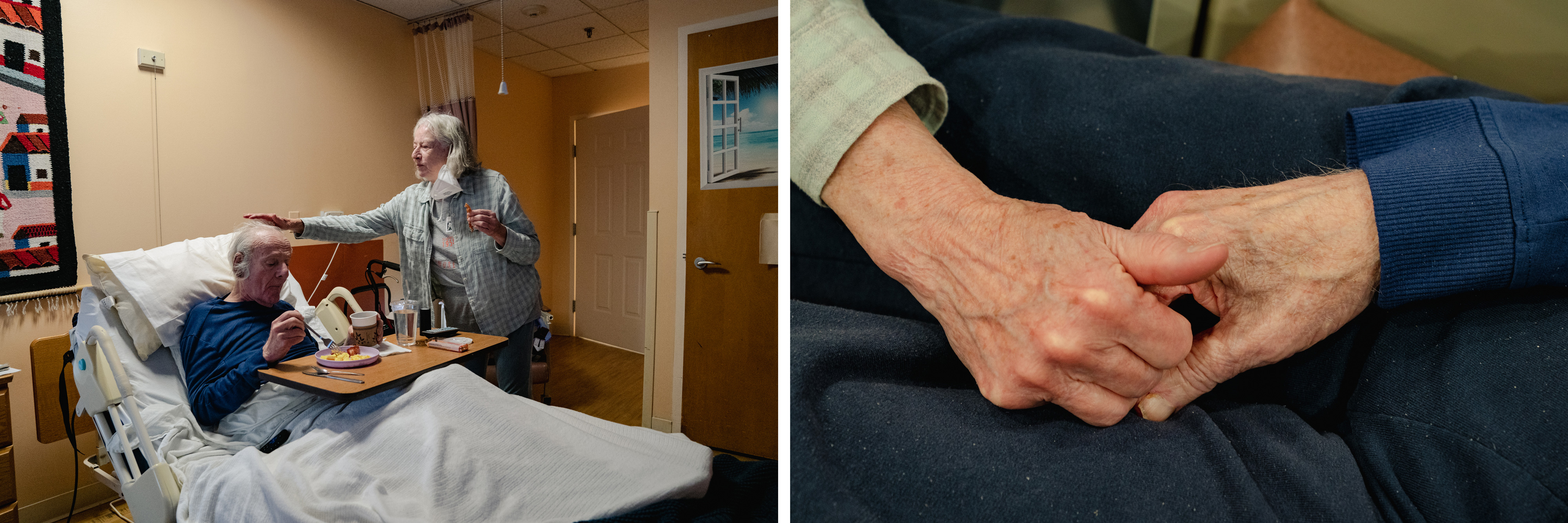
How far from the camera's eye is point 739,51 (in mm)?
802

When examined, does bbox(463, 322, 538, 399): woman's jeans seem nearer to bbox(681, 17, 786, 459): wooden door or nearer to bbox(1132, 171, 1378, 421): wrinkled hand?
bbox(681, 17, 786, 459): wooden door

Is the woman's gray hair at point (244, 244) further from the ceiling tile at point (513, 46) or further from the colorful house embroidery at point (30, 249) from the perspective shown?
the ceiling tile at point (513, 46)

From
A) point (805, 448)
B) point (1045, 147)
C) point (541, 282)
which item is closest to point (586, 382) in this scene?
point (541, 282)

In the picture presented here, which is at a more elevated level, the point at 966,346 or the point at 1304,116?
the point at 1304,116

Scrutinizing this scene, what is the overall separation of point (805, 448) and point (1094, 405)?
229mm

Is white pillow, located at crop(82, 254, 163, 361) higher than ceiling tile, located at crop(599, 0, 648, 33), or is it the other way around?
ceiling tile, located at crop(599, 0, 648, 33)

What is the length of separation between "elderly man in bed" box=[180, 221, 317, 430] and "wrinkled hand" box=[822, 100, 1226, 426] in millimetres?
608

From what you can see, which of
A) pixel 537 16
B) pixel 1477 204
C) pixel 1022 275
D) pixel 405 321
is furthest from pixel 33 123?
pixel 1477 204

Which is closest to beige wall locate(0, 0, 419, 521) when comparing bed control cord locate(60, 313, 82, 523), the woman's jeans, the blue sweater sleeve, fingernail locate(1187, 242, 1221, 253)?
bed control cord locate(60, 313, 82, 523)

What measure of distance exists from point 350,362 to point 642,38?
52 centimetres

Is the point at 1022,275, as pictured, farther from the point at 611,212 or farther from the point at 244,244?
the point at 244,244

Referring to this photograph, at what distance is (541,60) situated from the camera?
0.74 m

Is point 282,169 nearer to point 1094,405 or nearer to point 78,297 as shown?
point 78,297

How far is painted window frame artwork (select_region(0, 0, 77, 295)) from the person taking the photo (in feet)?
1.79
